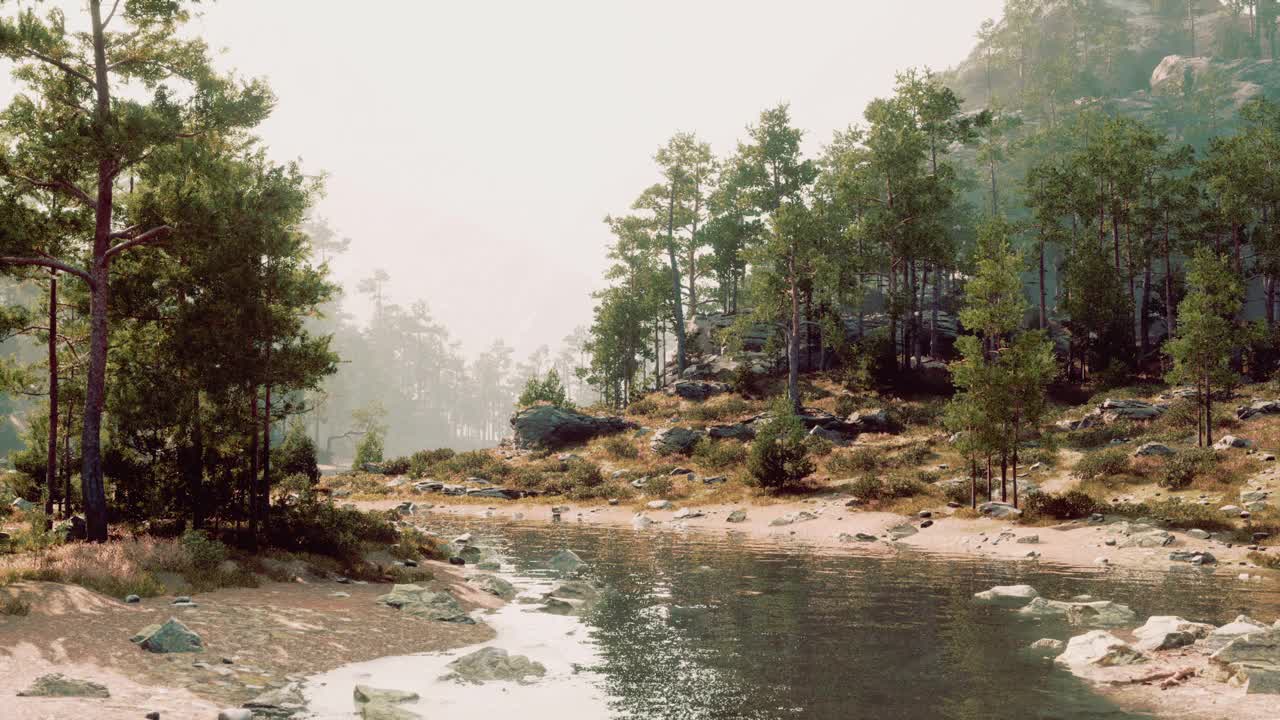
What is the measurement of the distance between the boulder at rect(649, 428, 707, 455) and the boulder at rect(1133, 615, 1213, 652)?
3315cm

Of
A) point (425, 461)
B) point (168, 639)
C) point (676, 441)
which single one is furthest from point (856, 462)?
point (168, 639)

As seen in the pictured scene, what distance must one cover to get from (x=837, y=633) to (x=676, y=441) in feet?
109

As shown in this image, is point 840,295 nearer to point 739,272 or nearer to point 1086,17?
point 739,272

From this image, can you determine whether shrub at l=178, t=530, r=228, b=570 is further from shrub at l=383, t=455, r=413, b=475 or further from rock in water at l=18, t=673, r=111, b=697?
shrub at l=383, t=455, r=413, b=475

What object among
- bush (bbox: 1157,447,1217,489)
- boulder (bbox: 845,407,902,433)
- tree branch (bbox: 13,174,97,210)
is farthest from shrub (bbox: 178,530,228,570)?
boulder (bbox: 845,407,902,433)

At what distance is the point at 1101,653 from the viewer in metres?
10.8

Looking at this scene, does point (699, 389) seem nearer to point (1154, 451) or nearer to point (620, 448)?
point (620, 448)

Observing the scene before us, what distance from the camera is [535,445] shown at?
5222 centimetres

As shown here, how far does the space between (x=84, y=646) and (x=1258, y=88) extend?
425 ft

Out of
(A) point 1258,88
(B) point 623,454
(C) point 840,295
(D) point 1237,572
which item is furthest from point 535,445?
(A) point 1258,88

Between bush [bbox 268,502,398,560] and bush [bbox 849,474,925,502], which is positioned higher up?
bush [bbox 268,502,398,560]

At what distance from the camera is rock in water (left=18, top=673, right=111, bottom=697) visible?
764 centimetres

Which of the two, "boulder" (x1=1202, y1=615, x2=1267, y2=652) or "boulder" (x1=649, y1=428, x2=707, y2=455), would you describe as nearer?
"boulder" (x1=1202, y1=615, x2=1267, y2=652)

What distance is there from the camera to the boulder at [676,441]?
148ft
